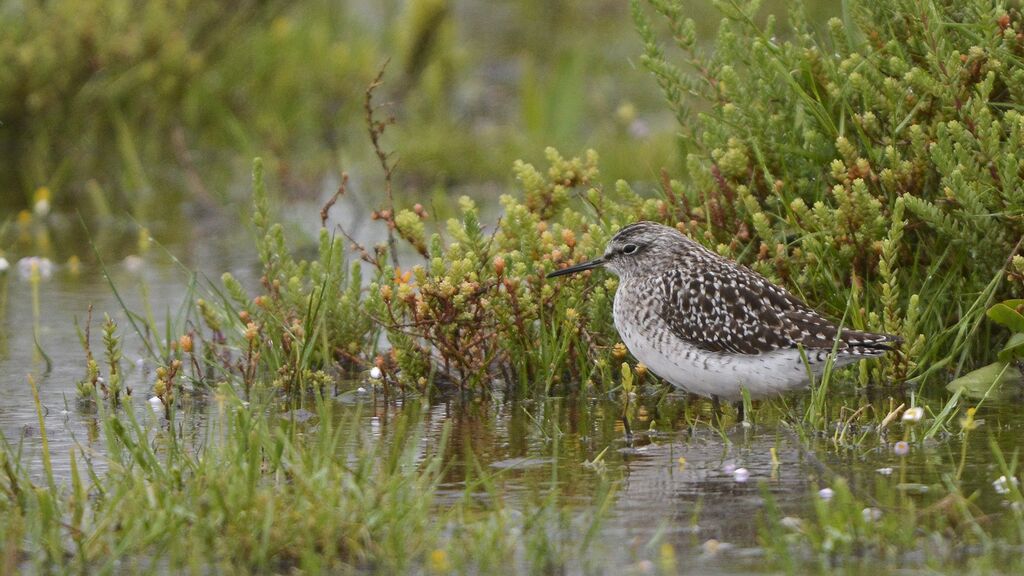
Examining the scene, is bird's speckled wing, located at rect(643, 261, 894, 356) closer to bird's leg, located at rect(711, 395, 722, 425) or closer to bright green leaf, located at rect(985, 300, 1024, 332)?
bird's leg, located at rect(711, 395, 722, 425)

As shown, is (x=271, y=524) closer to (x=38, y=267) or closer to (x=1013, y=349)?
(x=1013, y=349)

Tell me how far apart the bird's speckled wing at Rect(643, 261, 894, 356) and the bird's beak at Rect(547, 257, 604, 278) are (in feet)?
1.07

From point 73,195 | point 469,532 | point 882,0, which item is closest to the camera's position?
point 469,532

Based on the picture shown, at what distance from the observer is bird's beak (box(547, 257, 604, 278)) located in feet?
25.0

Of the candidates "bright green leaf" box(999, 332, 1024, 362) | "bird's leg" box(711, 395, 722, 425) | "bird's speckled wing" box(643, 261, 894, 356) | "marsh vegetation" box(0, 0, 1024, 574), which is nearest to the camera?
"marsh vegetation" box(0, 0, 1024, 574)

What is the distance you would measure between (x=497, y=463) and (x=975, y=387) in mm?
2271

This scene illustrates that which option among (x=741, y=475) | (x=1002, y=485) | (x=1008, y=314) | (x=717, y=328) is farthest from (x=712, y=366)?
Result: (x=1002, y=485)

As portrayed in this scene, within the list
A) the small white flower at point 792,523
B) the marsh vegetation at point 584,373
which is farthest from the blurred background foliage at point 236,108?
the small white flower at point 792,523

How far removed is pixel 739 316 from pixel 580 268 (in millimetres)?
874

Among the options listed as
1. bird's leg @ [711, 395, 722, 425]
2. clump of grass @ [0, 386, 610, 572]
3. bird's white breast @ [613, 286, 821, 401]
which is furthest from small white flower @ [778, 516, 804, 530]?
bird's leg @ [711, 395, 722, 425]

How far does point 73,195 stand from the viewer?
14625 millimetres

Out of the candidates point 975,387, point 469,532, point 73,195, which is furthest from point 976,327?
point 73,195

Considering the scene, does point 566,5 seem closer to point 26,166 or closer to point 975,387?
point 26,166

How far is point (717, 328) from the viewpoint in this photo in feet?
23.6
